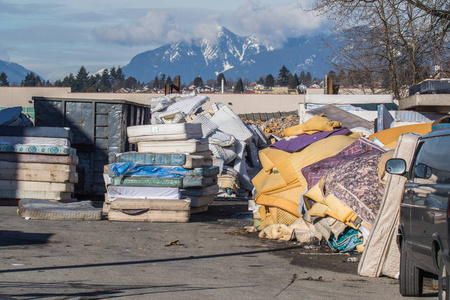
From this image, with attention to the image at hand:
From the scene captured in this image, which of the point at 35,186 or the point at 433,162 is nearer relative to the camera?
the point at 433,162

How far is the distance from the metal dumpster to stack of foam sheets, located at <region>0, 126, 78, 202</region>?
306 cm

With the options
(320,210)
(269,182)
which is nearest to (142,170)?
(269,182)

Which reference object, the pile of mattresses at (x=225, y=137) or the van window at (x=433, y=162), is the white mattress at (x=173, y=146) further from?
the van window at (x=433, y=162)

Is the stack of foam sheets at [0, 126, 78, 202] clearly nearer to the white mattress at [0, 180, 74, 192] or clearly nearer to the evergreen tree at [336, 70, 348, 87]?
the white mattress at [0, 180, 74, 192]

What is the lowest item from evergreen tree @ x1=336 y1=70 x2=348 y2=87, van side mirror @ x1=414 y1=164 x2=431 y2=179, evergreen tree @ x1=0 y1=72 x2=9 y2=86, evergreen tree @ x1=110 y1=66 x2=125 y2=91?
van side mirror @ x1=414 y1=164 x2=431 y2=179

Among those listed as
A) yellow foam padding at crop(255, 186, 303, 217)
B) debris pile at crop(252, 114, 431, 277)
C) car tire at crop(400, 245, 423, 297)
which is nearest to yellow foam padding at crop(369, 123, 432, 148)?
debris pile at crop(252, 114, 431, 277)

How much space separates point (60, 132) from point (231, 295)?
840cm

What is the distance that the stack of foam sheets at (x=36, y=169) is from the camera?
1223 cm

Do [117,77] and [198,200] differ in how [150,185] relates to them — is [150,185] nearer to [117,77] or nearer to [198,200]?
[198,200]

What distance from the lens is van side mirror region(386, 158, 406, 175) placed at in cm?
570

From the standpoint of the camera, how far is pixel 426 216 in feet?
16.0

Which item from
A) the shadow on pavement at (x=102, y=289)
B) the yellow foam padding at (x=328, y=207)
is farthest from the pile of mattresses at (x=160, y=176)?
the shadow on pavement at (x=102, y=289)

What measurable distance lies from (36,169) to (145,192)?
281cm

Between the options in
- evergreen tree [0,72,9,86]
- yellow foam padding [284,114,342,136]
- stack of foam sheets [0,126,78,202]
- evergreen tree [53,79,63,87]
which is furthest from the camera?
evergreen tree [53,79,63,87]
